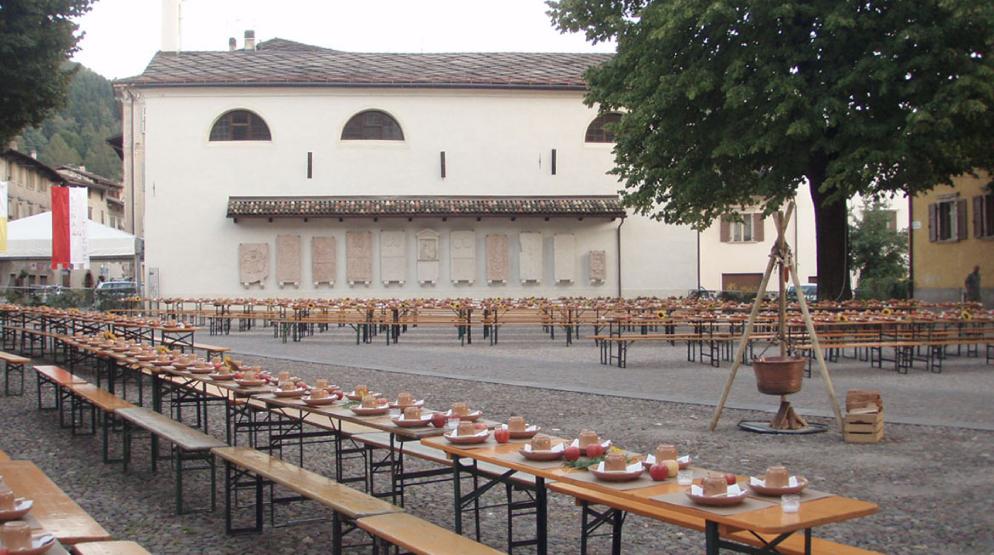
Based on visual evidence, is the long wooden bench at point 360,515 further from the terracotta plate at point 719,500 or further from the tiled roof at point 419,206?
the tiled roof at point 419,206

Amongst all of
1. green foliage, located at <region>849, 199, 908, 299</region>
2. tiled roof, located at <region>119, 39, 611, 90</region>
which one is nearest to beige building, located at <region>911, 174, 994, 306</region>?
green foliage, located at <region>849, 199, 908, 299</region>

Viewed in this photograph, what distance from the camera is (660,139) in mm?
20797

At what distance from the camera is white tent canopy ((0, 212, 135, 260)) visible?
21656 millimetres

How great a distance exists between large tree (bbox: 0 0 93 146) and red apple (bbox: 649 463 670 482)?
15.0 metres

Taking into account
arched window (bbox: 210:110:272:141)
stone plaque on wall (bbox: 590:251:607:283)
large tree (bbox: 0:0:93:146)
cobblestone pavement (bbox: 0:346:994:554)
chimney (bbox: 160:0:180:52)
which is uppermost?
chimney (bbox: 160:0:180:52)

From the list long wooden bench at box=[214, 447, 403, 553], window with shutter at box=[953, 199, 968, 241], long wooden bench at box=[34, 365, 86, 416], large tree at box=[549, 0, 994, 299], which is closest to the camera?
long wooden bench at box=[214, 447, 403, 553]

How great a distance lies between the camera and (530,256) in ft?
102

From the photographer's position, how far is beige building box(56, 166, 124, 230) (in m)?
69.6

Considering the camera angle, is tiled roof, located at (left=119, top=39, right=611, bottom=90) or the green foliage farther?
the green foliage

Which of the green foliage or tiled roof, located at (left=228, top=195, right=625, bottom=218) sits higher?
tiled roof, located at (left=228, top=195, right=625, bottom=218)

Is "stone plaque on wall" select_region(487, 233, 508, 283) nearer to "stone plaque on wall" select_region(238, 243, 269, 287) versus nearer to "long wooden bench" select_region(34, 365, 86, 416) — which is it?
"stone plaque on wall" select_region(238, 243, 269, 287)

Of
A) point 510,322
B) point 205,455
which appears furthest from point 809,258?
point 205,455

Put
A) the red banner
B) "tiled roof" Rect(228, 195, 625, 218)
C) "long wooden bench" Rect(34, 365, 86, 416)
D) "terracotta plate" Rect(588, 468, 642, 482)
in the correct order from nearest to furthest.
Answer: "terracotta plate" Rect(588, 468, 642, 482) → "long wooden bench" Rect(34, 365, 86, 416) → the red banner → "tiled roof" Rect(228, 195, 625, 218)

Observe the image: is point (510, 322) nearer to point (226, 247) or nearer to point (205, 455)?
point (226, 247)
